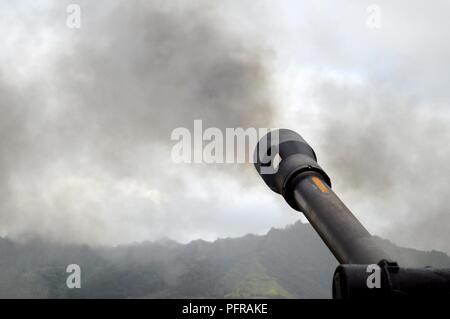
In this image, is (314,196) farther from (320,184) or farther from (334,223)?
(334,223)

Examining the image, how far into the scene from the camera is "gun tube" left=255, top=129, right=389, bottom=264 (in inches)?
300

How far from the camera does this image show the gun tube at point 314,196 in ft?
25.0

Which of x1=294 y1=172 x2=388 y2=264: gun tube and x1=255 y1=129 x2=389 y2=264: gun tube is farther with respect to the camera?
x1=255 y1=129 x2=389 y2=264: gun tube

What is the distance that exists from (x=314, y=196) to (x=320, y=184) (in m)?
0.51

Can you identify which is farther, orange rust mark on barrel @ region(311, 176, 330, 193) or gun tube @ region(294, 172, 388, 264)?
orange rust mark on barrel @ region(311, 176, 330, 193)

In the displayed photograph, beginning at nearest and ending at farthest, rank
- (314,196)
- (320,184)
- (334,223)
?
(334,223) < (314,196) < (320,184)

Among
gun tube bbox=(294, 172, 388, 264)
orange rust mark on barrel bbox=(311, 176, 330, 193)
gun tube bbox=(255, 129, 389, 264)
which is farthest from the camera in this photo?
orange rust mark on barrel bbox=(311, 176, 330, 193)

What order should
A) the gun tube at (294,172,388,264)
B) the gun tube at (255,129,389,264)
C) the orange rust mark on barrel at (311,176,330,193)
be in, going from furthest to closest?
the orange rust mark on barrel at (311,176,330,193) → the gun tube at (255,129,389,264) → the gun tube at (294,172,388,264)

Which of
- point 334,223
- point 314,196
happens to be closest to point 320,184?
point 314,196

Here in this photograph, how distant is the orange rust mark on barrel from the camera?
Answer: 9306 millimetres

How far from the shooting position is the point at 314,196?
919cm

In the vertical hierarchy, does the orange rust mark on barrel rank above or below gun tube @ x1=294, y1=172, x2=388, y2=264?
above
